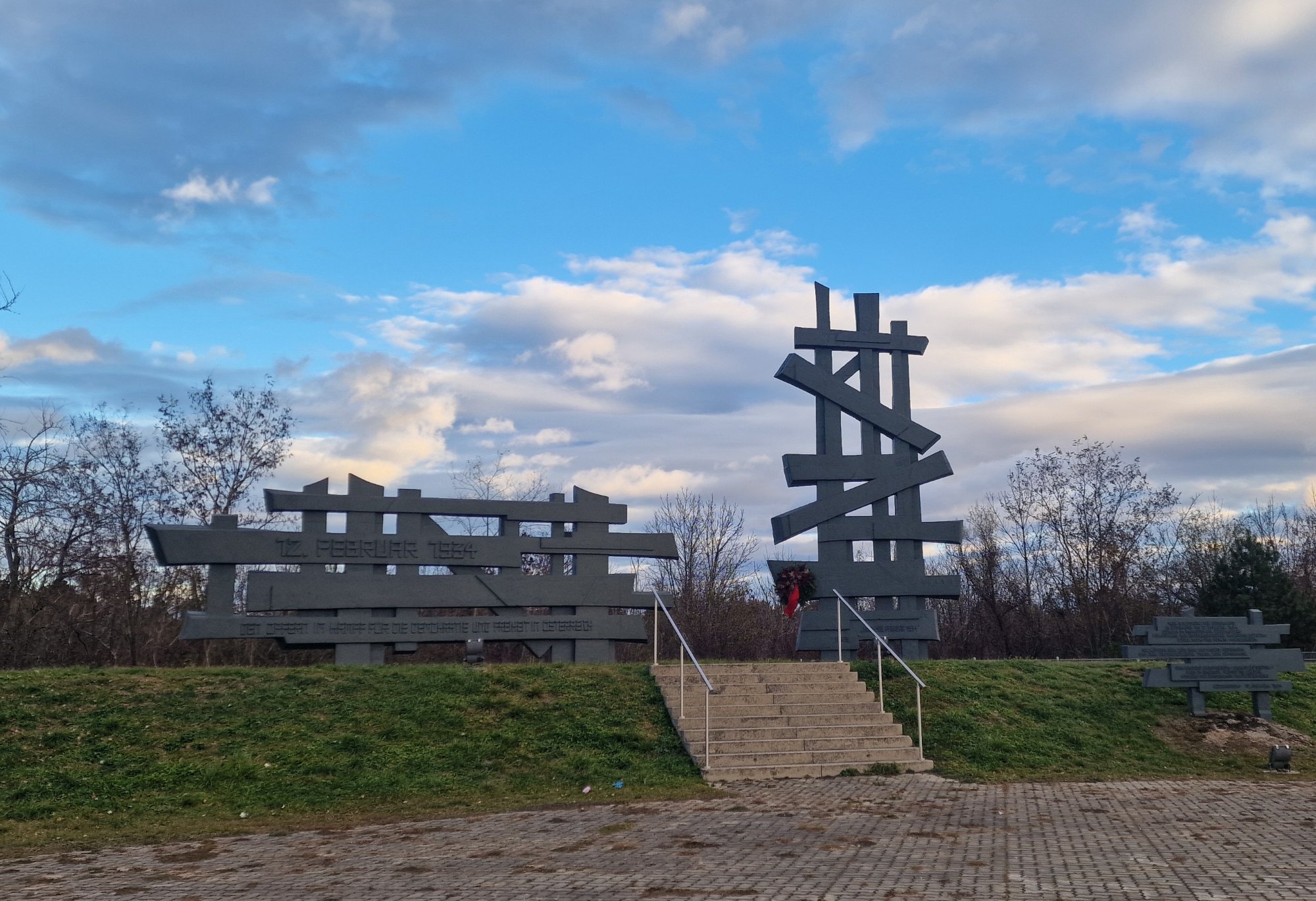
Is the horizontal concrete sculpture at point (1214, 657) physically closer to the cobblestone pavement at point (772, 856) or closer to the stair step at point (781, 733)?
the cobblestone pavement at point (772, 856)

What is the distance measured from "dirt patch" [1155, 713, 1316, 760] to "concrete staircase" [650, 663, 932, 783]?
4.56 m

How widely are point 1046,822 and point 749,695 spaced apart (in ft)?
17.2

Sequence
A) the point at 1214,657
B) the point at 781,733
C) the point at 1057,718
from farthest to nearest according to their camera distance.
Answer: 1. the point at 1214,657
2. the point at 1057,718
3. the point at 781,733

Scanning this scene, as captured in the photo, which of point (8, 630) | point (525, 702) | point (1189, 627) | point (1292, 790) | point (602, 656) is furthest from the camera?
point (8, 630)

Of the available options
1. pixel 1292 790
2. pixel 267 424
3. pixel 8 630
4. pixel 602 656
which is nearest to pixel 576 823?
pixel 602 656

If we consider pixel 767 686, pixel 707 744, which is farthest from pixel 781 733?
pixel 767 686

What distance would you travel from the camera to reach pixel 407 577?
54.7 feet

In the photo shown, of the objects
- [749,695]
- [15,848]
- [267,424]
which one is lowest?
[15,848]

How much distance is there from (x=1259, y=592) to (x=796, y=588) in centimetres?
1544

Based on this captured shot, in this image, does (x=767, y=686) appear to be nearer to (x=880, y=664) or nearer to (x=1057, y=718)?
(x=880, y=664)

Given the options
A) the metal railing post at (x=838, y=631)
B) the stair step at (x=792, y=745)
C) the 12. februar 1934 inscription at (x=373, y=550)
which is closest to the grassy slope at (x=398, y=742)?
the stair step at (x=792, y=745)

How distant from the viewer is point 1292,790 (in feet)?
39.3

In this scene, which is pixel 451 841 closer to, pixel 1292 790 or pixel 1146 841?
pixel 1146 841

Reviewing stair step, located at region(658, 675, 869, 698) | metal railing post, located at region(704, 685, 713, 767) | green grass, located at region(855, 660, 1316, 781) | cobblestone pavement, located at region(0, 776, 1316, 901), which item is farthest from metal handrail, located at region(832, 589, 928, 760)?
metal railing post, located at region(704, 685, 713, 767)
